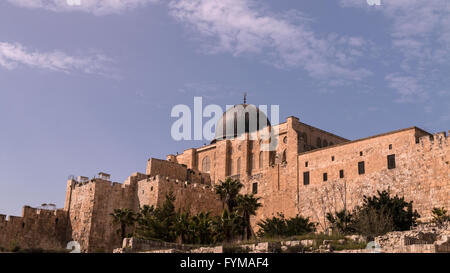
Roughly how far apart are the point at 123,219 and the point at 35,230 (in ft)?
22.1

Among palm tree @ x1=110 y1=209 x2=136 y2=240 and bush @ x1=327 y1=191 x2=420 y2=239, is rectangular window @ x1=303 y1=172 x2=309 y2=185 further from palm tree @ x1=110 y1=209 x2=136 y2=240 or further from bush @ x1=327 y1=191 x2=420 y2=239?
palm tree @ x1=110 y1=209 x2=136 y2=240

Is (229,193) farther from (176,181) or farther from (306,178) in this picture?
(306,178)

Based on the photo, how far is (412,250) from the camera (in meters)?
15.8

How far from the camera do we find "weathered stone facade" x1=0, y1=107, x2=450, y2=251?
32.1 meters

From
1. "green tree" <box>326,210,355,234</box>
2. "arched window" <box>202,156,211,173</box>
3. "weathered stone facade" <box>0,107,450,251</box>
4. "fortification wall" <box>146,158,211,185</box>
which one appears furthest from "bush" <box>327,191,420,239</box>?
"arched window" <box>202,156,211,173</box>

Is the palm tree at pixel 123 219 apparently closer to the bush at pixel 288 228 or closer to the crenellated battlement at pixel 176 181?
the crenellated battlement at pixel 176 181

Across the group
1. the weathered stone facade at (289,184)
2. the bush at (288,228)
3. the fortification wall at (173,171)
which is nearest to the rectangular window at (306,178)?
the weathered stone facade at (289,184)

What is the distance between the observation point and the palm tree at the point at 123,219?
35062 millimetres

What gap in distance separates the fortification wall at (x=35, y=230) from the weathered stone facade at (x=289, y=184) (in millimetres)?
66

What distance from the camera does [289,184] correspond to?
38.9 m

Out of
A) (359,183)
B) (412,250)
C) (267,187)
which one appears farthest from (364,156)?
(412,250)

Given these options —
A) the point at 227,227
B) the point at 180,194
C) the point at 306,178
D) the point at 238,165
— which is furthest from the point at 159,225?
the point at 238,165

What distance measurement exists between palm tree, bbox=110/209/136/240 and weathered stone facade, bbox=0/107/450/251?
177cm
